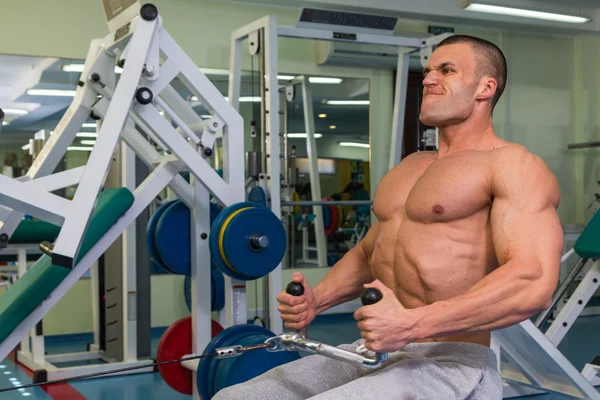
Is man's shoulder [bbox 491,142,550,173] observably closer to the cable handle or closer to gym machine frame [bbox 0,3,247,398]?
the cable handle

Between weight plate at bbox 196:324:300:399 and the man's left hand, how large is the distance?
1331mm

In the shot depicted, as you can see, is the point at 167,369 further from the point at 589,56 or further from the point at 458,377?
the point at 589,56

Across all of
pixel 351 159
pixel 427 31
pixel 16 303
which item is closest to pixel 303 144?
pixel 351 159

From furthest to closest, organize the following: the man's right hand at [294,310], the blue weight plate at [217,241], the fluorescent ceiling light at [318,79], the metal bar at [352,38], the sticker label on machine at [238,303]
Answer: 1. the fluorescent ceiling light at [318,79]
2. the metal bar at [352,38]
3. the sticker label on machine at [238,303]
4. the blue weight plate at [217,241]
5. the man's right hand at [294,310]

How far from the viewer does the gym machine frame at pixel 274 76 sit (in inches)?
165

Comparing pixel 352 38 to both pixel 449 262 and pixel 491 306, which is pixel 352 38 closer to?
pixel 449 262

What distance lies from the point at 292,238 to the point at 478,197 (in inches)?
174

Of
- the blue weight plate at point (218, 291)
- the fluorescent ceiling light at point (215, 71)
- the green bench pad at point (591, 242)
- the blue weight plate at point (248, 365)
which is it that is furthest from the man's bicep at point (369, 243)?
the fluorescent ceiling light at point (215, 71)

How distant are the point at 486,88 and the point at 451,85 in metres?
0.08

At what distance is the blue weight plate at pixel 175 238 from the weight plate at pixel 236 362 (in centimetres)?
53

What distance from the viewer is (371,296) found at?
52.0 inches

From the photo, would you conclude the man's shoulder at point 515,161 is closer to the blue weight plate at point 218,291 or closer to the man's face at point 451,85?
the man's face at point 451,85

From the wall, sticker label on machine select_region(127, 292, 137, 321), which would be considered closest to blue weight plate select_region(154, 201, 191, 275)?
sticker label on machine select_region(127, 292, 137, 321)

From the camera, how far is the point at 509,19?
20.7 ft
